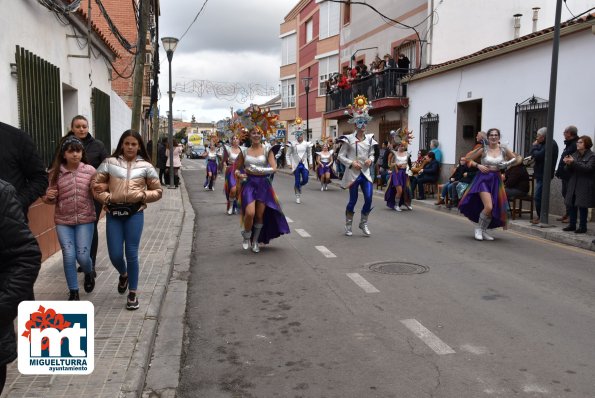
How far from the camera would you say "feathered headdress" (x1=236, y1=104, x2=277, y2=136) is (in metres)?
8.82

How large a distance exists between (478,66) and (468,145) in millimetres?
2507

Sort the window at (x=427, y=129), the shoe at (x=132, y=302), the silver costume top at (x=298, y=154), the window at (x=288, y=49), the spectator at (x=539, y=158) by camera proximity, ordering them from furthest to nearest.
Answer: the window at (x=288, y=49) < the window at (x=427, y=129) < the silver costume top at (x=298, y=154) < the spectator at (x=539, y=158) < the shoe at (x=132, y=302)

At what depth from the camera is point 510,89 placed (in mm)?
15055

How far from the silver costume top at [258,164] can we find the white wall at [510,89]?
743cm

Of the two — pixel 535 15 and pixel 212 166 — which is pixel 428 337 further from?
pixel 535 15

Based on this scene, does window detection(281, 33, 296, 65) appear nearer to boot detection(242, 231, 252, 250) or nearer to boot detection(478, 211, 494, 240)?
boot detection(478, 211, 494, 240)

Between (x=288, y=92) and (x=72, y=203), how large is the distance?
40473mm

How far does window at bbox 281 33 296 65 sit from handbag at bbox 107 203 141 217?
1568 inches

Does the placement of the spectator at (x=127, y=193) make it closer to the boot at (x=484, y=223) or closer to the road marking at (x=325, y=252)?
the road marking at (x=325, y=252)

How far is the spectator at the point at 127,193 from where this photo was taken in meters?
5.18

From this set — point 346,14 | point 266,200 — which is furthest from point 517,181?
Answer: point 346,14

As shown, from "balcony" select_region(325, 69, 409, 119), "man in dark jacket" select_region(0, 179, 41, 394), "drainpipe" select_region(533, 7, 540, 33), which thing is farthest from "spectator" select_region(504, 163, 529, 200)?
"drainpipe" select_region(533, 7, 540, 33)

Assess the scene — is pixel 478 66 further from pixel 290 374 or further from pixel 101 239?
pixel 290 374

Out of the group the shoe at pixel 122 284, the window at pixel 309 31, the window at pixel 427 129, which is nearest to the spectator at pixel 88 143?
the shoe at pixel 122 284
